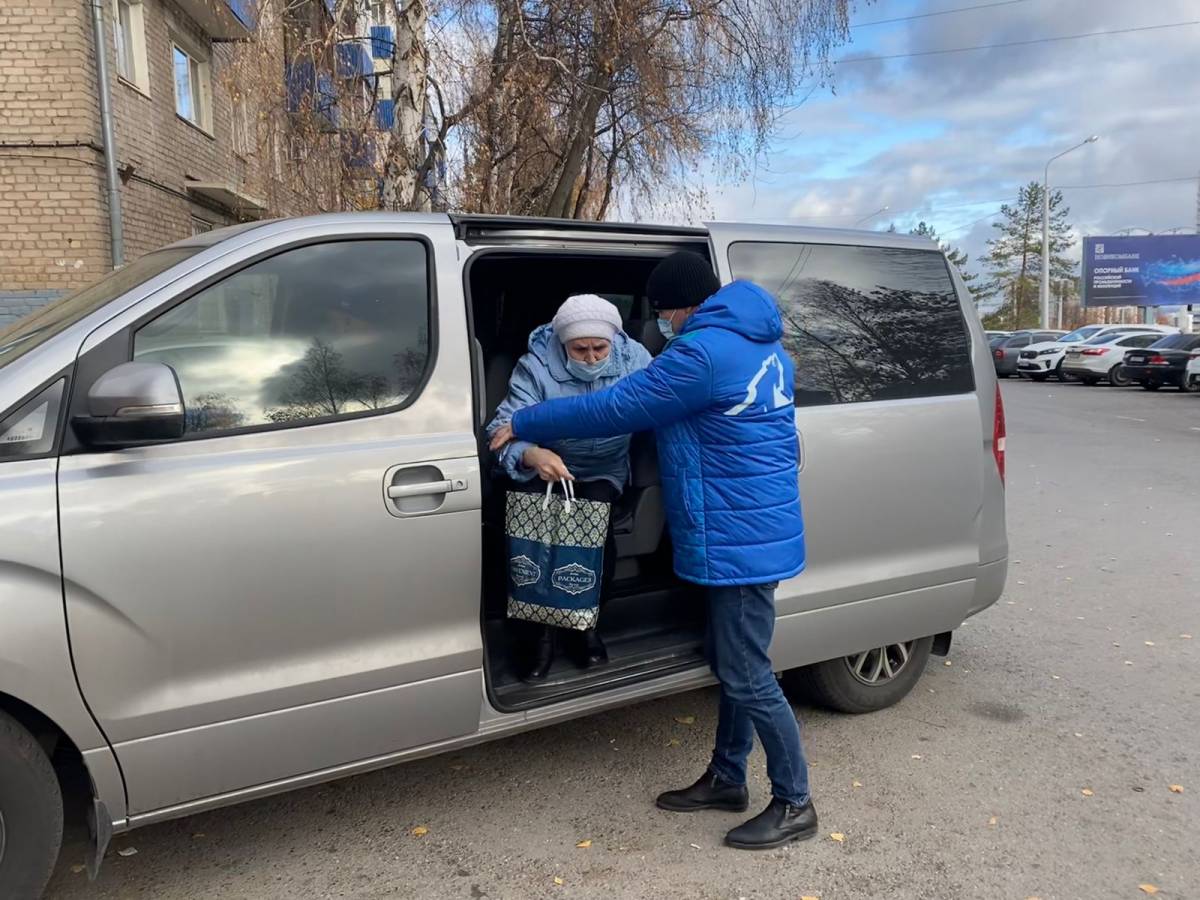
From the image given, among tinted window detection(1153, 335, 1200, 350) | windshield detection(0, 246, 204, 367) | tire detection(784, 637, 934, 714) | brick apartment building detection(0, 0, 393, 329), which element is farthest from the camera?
tinted window detection(1153, 335, 1200, 350)

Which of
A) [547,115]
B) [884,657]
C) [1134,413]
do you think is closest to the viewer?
[884,657]

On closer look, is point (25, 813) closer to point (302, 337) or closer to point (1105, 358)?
point (302, 337)

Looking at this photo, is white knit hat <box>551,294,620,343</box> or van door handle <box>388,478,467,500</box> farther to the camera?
white knit hat <box>551,294,620,343</box>

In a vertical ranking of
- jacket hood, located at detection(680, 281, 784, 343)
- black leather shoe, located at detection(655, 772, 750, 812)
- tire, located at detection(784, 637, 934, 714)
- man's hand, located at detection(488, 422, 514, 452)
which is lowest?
black leather shoe, located at detection(655, 772, 750, 812)

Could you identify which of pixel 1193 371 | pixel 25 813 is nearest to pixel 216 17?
pixel 25 813

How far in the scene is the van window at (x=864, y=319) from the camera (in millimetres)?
3510

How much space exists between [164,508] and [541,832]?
164 centimetres

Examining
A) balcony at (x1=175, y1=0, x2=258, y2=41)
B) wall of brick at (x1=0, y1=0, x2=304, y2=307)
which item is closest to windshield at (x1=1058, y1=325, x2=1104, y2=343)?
balcony at (x1=175, y1=0, x2=258, y2=41)

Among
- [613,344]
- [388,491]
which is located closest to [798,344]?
[613,344]

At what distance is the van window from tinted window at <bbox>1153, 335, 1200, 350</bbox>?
21.7 m

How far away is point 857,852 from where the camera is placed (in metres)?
2.94

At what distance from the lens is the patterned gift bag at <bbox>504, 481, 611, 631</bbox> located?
2.88 meters

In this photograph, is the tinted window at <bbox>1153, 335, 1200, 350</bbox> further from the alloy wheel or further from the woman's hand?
the woman's hand

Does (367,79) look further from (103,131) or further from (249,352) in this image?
(249,352)
